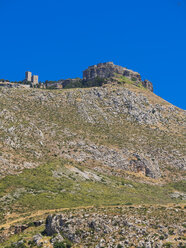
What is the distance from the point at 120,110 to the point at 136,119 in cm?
1042

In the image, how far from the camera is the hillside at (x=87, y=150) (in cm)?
7388

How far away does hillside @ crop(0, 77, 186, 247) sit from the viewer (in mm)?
73875

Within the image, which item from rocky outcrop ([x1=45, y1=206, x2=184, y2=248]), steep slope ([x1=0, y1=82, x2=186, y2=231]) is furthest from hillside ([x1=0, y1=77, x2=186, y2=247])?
rocky outcrop ([x1=45, y1=206, x2=184, y2=248])

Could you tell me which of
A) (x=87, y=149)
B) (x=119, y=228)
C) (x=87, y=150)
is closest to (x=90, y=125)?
(x=87, y=149)

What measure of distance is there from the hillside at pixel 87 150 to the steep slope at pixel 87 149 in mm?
210

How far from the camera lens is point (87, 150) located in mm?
105312

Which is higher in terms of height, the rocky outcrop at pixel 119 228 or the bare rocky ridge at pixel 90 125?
the bare rocky ridge at pixel 90 125

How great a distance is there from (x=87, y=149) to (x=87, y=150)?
47 centimetres

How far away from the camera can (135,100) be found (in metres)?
156

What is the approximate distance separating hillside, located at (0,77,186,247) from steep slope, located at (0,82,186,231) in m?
0.21

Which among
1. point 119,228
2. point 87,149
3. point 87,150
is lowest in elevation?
point 119,228

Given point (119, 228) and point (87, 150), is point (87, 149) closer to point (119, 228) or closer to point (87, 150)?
point (87, 150)

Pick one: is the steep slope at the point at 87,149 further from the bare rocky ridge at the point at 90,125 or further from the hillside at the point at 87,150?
the bare rocky ridge at the point at 90,125

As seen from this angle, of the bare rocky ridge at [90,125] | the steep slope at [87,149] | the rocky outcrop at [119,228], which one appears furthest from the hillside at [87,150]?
the rocky outcrop at [119,228]
